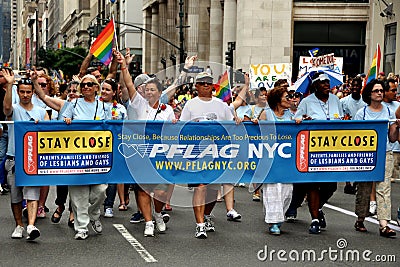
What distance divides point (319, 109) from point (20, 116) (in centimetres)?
387

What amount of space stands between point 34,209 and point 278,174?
3023 mm

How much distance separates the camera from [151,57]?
71.9m

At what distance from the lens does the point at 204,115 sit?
9.70 m

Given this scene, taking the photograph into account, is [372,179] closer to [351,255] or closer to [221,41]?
[351,255]

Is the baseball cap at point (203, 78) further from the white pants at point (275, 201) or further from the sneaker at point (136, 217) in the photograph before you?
the sneaker at point (136, 217)

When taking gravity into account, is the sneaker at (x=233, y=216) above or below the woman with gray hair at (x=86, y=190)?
below

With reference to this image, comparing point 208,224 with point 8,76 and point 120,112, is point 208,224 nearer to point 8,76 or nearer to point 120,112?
point 120,112

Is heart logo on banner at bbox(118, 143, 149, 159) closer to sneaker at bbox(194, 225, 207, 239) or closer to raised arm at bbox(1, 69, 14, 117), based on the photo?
sneaker at bbox(194, 225, 207, 239)

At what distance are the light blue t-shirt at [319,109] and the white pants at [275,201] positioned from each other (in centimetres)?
105

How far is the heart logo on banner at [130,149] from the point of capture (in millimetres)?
9594

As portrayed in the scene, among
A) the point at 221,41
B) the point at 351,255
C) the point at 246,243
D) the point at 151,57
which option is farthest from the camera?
the point at 151,57

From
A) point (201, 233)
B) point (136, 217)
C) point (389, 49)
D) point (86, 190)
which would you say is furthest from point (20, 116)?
point (389, 49)

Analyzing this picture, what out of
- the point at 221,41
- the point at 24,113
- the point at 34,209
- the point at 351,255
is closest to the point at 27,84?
the point at 24,113

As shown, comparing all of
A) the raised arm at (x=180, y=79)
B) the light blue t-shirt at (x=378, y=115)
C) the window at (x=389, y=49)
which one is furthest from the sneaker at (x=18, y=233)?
the window at (x=389, y=49)
